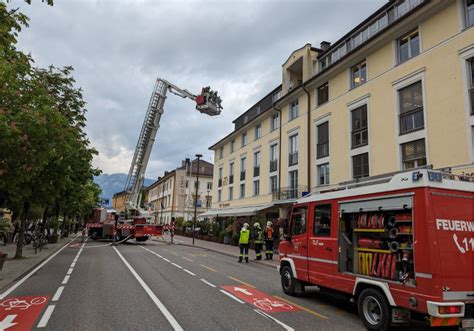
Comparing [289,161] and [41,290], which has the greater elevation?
[289,161]

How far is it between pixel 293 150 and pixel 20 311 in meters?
23.7

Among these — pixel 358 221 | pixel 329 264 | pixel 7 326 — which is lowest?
pixel 7 326

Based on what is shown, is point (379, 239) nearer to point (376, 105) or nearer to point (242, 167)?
point (376, 105)

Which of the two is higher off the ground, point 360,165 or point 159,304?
point 360,165

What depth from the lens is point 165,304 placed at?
796 centimetres

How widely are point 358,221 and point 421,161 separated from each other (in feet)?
39.2

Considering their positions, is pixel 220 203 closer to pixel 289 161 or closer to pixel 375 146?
pixel 289 161

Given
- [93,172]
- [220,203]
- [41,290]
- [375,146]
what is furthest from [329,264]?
[220,203]

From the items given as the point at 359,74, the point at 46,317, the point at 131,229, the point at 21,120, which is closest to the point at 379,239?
the point at 46,317

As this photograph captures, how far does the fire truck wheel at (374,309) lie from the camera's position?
6156 mm

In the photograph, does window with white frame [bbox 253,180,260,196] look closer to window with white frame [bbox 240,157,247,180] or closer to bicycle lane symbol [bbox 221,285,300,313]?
window with white frame [bbox 240,157,247,180]

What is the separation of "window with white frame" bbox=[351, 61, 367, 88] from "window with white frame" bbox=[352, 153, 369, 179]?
4.48 metres

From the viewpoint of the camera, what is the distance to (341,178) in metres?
22.6

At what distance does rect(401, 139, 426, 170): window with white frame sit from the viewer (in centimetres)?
1739
